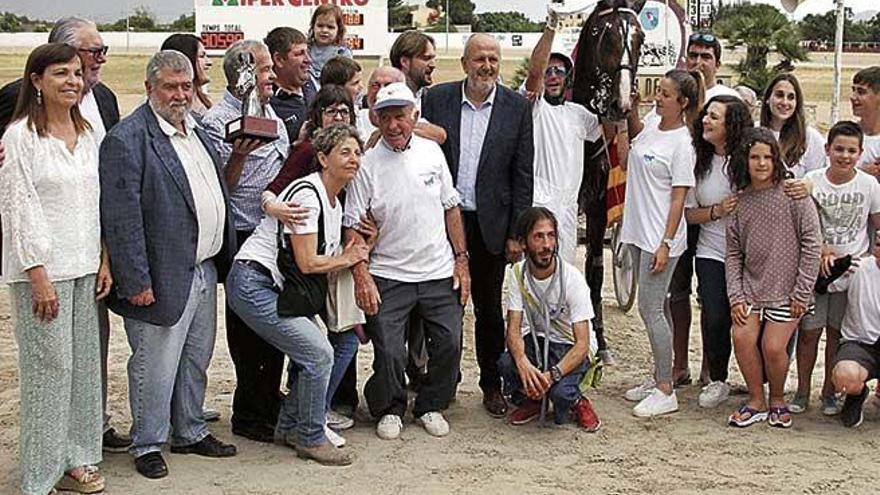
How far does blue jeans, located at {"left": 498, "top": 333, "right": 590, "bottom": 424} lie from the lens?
552 cm

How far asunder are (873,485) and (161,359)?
10.5 ft

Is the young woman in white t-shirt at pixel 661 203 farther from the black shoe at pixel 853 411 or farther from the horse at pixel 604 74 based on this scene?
the black shoe at pixel 853 411

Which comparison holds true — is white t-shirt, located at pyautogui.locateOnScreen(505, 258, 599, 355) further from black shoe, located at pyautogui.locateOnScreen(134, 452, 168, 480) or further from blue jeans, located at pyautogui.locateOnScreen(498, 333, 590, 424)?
black shoe, located at pyautogui.locateOnScreen(134, 452, 168, 480)

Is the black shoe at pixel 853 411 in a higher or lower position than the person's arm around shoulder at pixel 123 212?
lower

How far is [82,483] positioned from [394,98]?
2.17 m

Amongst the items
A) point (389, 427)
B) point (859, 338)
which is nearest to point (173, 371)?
point (389, 427)

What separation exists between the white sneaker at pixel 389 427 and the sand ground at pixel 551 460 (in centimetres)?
4

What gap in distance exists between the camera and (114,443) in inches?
207

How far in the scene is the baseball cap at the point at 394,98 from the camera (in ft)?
16.6

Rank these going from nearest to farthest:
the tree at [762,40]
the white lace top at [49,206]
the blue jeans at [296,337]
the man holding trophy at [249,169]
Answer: the white lace top at [49,206] → the blue jeans at [296,337] → the man holding trophy at [249,169] → the tree at [762,40]

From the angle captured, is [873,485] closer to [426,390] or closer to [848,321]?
[848,321]

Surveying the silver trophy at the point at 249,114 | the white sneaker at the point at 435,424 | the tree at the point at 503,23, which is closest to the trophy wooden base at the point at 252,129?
the silver trophy at the point at 249,114

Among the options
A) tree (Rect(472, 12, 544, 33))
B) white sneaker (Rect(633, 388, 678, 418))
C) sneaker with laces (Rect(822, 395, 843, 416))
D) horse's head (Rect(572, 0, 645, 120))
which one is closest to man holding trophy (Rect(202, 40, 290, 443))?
horse's head (Rect(572, 0, 645, 120))

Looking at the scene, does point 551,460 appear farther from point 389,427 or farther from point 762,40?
point 762,40
